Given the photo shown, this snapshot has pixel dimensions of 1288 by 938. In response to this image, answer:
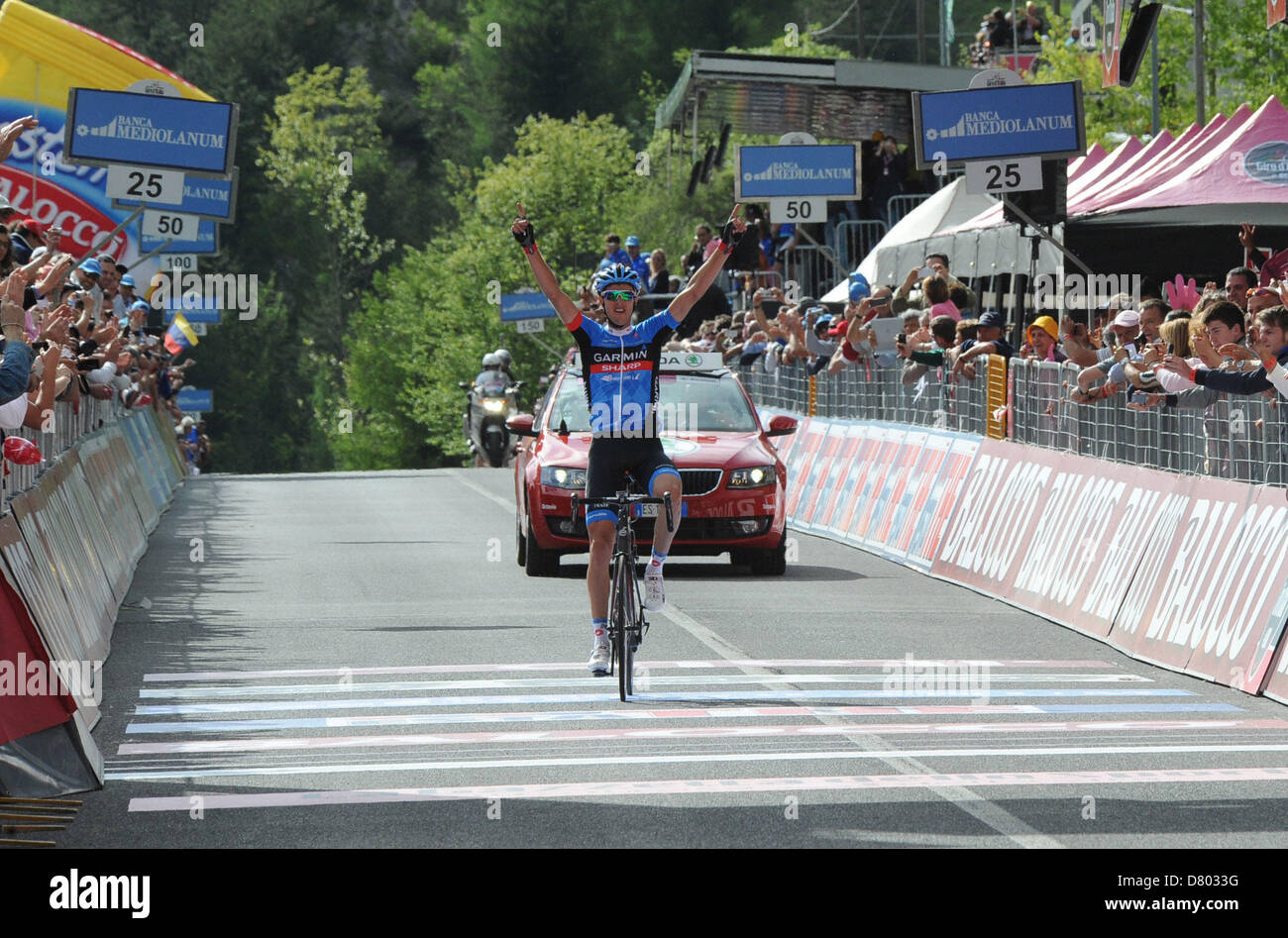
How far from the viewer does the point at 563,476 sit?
17.9m

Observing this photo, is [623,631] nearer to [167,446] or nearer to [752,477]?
[752,477]

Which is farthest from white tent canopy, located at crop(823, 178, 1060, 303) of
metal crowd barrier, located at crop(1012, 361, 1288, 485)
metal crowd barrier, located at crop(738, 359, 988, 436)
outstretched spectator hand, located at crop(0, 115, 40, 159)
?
outstretched spectator hand, located at crop(0, 115, 40, 159)

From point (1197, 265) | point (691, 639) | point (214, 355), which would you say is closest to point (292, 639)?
point (691, 639)

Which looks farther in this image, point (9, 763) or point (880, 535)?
point (880, 535)

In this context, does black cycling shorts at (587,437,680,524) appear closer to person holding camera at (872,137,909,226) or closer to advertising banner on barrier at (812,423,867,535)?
advertising banner on barrier at (812,423,867,535)

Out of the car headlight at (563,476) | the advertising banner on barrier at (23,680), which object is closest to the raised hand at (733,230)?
the advertising banner on barrier at (23,680)

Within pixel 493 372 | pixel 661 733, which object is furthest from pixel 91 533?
pixel 493 372

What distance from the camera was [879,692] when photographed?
38.8 feet

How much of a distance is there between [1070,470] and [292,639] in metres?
5.56

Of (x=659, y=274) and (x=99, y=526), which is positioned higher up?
(x=659, y=274)

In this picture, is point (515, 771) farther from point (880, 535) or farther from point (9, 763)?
point (880, 535)

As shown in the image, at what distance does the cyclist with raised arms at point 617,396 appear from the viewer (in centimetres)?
1205

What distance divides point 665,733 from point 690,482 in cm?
760

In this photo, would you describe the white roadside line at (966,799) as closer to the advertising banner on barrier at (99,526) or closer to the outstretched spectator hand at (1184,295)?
the advertising banner on barrier at (99,526)
